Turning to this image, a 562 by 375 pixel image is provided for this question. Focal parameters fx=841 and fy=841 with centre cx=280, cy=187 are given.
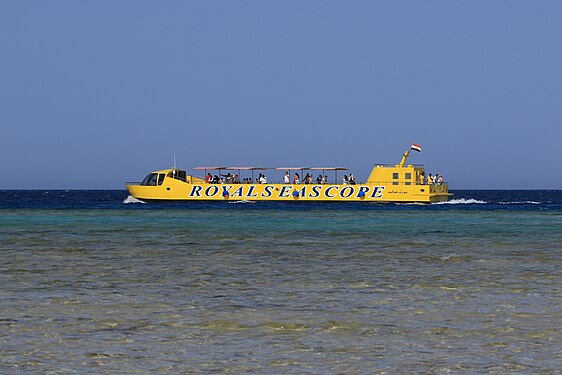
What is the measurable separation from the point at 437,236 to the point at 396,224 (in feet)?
31.0

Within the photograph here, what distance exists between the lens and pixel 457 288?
1564 centimetres

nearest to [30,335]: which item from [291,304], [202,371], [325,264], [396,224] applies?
[202,371]

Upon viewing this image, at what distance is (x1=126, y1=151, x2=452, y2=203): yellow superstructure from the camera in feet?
239

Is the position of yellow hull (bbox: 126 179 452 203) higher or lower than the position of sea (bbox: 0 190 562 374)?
higher

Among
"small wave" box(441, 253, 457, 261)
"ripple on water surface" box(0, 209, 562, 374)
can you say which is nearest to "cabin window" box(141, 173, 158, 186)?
"ripple on water surface" box(0, 209, 562, 374)

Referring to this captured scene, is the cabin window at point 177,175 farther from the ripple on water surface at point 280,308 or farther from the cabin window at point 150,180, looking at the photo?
the ripple on water surface at point 280,308

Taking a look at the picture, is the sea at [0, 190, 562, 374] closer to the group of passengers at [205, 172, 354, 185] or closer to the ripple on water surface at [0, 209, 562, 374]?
the ripple on water surface at [0, 209, 562, 374]

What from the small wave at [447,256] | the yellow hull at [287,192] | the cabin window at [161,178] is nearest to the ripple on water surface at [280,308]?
the small wave at [447,256]

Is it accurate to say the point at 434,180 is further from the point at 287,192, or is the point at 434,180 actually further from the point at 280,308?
the point at 280,308

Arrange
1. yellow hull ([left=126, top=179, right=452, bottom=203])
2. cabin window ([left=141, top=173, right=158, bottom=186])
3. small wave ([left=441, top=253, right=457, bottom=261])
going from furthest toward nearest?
cabin window ([left=141, top=173, right=158, bottom=186]) < yellow hull ([left=126, top=179, right=452, bottom=203]) < small wave ([left=441, top=253, right=457, bottom=261])

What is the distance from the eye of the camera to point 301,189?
74.3 m

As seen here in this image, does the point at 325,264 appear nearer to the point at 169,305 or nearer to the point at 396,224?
the point at 169,305

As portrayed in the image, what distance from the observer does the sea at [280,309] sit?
929 centimetres

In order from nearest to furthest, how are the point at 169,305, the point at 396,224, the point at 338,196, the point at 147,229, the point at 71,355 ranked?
the point at 71,355 < the point at 169,305 < the point at 147,229 < the point at 396,224 < the point at 338,196
